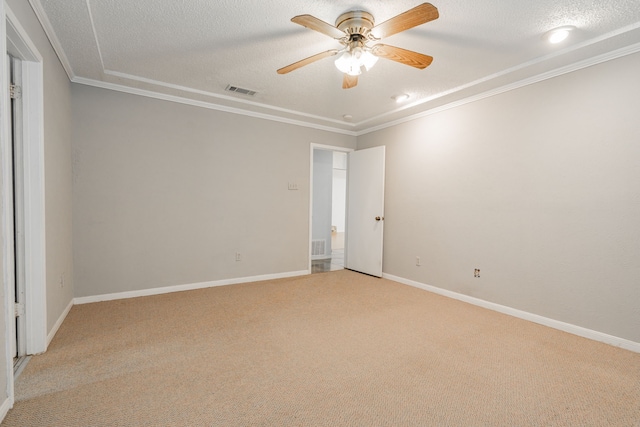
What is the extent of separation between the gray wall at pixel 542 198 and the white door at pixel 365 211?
0.59 m

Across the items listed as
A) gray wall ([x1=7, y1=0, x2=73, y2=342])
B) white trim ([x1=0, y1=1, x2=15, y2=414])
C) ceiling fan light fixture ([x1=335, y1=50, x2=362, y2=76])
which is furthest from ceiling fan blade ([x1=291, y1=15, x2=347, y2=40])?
gray wall ([x1=7, y1=0, x2=73, y2=342])

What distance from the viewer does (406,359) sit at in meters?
2.31

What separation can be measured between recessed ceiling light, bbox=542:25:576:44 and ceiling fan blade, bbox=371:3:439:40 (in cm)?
121

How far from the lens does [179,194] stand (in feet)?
13.0

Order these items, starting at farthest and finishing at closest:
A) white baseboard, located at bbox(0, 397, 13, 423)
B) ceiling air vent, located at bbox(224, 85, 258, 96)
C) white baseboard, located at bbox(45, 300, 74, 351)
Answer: ceiling air vent, located at bbox(224, 85, 258, 96)
white baseboard, located at bbox(45, 300, 74, 351)
white baseboard, located at bbox(0, 397, 13, 423)

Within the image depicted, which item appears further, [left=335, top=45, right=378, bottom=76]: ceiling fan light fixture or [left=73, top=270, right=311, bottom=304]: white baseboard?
[left=73, top=270, right=311, bottom=304]: white baseboard

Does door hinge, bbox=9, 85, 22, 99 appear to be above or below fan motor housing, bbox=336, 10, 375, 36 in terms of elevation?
below

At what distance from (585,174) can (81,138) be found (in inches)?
200

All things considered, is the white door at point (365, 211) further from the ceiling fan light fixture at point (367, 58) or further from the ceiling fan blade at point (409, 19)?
the ceiling fan blade at point (409, 19)

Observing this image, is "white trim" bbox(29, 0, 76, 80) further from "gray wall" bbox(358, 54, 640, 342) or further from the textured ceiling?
"gray wall" bbox(358, 54, 640, 342)

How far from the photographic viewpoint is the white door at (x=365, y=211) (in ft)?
15.9

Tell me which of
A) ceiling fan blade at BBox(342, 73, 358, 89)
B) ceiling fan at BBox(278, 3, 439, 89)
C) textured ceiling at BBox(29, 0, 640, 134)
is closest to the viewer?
ceiling fan at BBox(278, 3, 439, 89)

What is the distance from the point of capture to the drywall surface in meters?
3.46

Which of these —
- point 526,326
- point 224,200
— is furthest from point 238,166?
point 526,326
